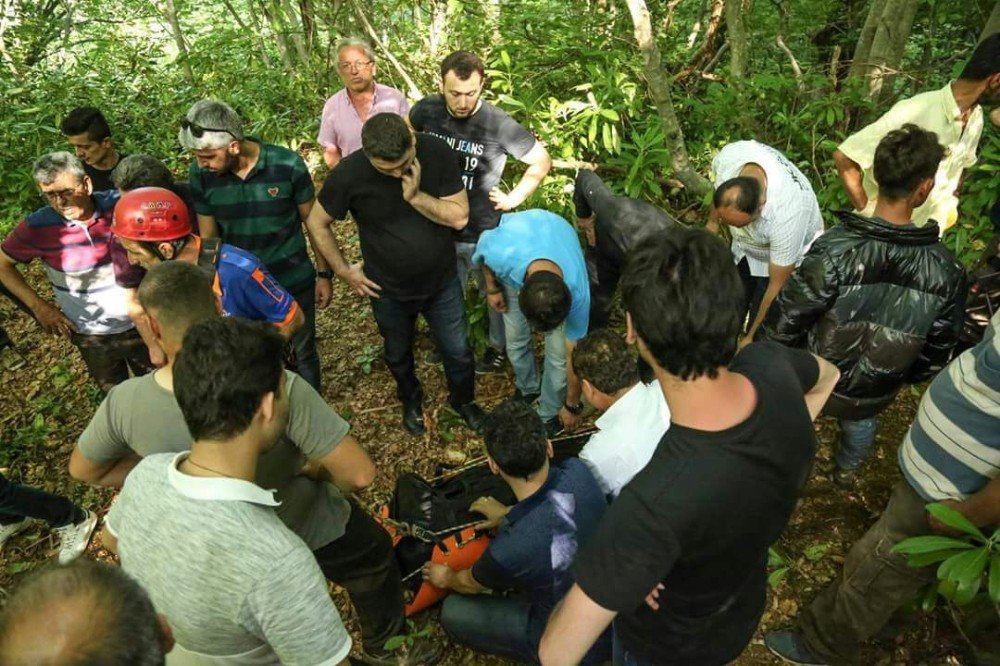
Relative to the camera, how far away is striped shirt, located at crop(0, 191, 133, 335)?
349 centimetres

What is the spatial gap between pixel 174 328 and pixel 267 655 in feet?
3.84

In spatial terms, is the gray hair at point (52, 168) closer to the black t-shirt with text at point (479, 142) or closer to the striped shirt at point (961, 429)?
the black t-shirt with text at point (479, 142)

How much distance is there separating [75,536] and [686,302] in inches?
164

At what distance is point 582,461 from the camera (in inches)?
104

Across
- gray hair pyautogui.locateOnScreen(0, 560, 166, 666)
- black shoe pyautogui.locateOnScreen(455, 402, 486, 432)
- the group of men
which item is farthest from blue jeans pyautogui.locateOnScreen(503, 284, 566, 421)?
gray hair pyautogui.locateOnScreen(0, 560, 166, 666)

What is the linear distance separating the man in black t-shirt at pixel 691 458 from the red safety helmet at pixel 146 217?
94.9 inches

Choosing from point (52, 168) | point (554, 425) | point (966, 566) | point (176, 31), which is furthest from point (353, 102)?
point (176, 31)

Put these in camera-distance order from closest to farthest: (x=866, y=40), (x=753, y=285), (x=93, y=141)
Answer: (x=753, y=285) < (x=93, y=141) < (x=866, y=40)

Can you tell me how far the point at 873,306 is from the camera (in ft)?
9.20

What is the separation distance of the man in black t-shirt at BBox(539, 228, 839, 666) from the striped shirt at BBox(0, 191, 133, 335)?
127 inches

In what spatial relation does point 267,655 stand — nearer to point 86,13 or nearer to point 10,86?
point 10,86

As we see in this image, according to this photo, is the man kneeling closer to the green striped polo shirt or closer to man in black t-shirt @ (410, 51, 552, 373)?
man in black t-shirt @ (410, 51, 552, 373)

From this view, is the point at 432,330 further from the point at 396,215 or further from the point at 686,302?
the point at 686,302

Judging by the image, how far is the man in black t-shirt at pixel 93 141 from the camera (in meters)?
4.22
